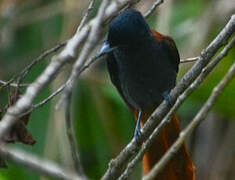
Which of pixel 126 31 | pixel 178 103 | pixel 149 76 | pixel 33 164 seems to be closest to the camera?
pixel 33 164

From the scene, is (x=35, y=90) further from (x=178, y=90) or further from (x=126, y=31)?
(x=126, y=31)

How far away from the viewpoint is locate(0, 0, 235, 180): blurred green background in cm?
509

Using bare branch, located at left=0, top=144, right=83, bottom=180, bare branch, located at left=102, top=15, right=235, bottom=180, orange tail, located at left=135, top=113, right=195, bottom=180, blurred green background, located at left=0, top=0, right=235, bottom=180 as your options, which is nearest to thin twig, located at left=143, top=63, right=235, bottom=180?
bare branch, located at left=0, top=144, right=83, bottom=180

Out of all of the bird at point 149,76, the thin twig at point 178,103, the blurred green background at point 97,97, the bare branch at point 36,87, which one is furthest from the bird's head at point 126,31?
the bare branch at point 36,87

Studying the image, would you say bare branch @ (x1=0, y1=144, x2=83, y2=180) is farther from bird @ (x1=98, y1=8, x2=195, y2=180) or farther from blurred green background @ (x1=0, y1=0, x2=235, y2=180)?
blurred green background @ (x1=0, y1=0, x2=235, y2=180)

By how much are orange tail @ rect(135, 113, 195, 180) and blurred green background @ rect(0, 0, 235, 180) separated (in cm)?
87

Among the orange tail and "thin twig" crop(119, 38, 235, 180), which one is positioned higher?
"thin twig" crop(119, 38, 235, 180)

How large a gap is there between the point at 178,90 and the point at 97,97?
8.19 ft

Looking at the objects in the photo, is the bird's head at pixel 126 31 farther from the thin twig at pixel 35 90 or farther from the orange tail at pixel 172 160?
the thin twig at pixel 35 90

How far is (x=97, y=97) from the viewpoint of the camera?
545 cm

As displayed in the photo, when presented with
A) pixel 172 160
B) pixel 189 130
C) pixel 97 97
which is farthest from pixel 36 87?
pixel 97 97

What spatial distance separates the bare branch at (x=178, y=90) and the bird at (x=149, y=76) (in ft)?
2.22

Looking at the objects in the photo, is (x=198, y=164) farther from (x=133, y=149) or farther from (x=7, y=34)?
(x=133, y=149)

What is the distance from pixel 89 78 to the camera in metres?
5.31
